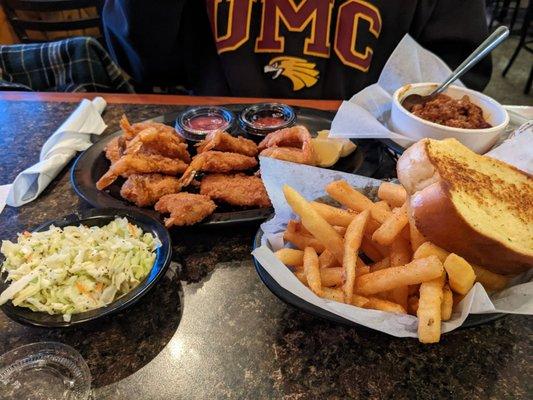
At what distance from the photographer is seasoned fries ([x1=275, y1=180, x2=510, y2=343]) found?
0.97 m

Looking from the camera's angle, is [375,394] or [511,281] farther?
[511,281]

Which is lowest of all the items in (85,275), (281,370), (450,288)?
(281,370)

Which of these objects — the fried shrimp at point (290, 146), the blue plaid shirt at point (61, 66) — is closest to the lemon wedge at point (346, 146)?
the fried shrimp at point (290, 146)

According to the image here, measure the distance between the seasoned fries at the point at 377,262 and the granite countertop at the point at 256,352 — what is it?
0.46ft

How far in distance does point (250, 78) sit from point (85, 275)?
164cm

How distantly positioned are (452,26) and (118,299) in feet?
7.49

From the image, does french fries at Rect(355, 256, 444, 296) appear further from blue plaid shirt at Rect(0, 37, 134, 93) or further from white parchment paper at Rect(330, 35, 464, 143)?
blue plaid shirt at Rect(0, 37, 134, 93)

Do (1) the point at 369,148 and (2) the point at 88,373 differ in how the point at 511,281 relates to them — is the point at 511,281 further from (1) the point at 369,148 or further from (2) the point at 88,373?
(2) the point at 88,373

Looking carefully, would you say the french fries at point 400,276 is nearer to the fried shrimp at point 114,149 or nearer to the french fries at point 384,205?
the french fries at point 384,205

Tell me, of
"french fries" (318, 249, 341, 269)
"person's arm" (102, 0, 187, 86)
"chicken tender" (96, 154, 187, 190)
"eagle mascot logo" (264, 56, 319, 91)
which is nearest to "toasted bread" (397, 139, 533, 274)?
"french fries" (318, 249, 341, 269)

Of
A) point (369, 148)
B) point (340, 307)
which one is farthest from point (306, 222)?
point (369, 148)

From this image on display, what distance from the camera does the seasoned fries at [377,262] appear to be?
0.97 meters

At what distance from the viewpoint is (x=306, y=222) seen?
1.12 metres

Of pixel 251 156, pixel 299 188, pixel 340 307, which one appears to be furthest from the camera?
pixel 251 156
